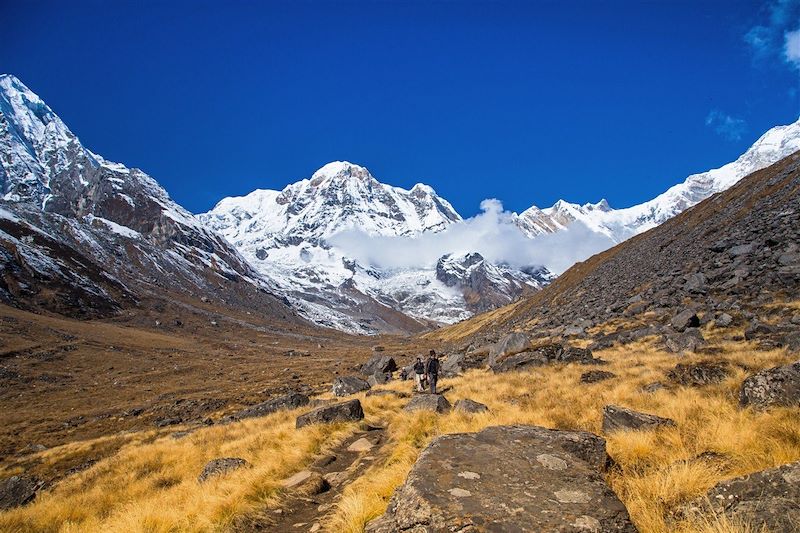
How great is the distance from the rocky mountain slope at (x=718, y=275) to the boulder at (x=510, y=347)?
477 centimetres

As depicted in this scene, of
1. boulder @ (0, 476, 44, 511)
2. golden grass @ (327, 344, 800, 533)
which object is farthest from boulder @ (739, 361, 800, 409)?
boulder @ (0, 476, 44, 511)

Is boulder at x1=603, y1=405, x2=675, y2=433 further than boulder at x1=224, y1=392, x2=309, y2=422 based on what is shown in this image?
No

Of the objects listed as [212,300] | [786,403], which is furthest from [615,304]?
[212,300]

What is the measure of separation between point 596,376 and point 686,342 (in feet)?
19.3

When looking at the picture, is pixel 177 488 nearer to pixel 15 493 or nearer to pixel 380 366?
pixel 15 493

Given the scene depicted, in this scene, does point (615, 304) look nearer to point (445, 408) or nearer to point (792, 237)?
point (792, 237)

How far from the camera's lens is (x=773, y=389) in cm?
773

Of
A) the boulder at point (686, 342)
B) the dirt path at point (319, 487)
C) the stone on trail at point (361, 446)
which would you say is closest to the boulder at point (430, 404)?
the dirt path at point (319, 487)

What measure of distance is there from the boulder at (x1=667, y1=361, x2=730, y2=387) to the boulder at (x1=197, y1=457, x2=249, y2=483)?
1219 centimetres

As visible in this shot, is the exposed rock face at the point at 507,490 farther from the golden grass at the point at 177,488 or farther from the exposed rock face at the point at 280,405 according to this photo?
the exposed rock face at the point at 280,405

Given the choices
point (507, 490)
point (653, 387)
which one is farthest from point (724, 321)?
point (507, 490)

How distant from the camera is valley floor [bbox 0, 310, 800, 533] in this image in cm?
607

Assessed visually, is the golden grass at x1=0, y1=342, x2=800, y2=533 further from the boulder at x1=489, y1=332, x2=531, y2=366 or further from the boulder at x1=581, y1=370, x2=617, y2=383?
the boulder at x1=489, y1=332, x2=531, y2=366

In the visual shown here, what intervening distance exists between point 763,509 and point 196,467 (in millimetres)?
14764
